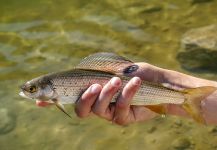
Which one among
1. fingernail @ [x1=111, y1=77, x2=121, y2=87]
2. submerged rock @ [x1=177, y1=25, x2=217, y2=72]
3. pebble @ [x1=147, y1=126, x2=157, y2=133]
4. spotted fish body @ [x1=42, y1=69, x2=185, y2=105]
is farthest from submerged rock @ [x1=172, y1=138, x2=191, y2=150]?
fingernail @ [x1=111, y1=77, x2=121, y2=87]

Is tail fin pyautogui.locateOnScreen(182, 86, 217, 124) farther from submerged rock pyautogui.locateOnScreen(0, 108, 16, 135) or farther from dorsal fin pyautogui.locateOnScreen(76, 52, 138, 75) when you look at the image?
submerged rock pyautogui.locateOnScreen(0, 108, 16, 135)

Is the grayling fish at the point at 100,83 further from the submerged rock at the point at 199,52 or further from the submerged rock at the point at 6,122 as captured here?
the submerged rock at the point at 199,52

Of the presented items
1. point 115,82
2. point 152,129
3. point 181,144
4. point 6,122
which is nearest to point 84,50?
point 6,122

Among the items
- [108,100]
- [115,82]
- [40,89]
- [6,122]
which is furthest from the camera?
[6,122]

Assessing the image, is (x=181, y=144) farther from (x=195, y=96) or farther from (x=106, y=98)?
(x=106, y=98)

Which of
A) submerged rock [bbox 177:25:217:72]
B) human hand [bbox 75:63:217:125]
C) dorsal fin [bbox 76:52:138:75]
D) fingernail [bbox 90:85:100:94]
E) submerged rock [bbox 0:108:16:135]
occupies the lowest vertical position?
submerged rock [bbox 0:108:16:135]
